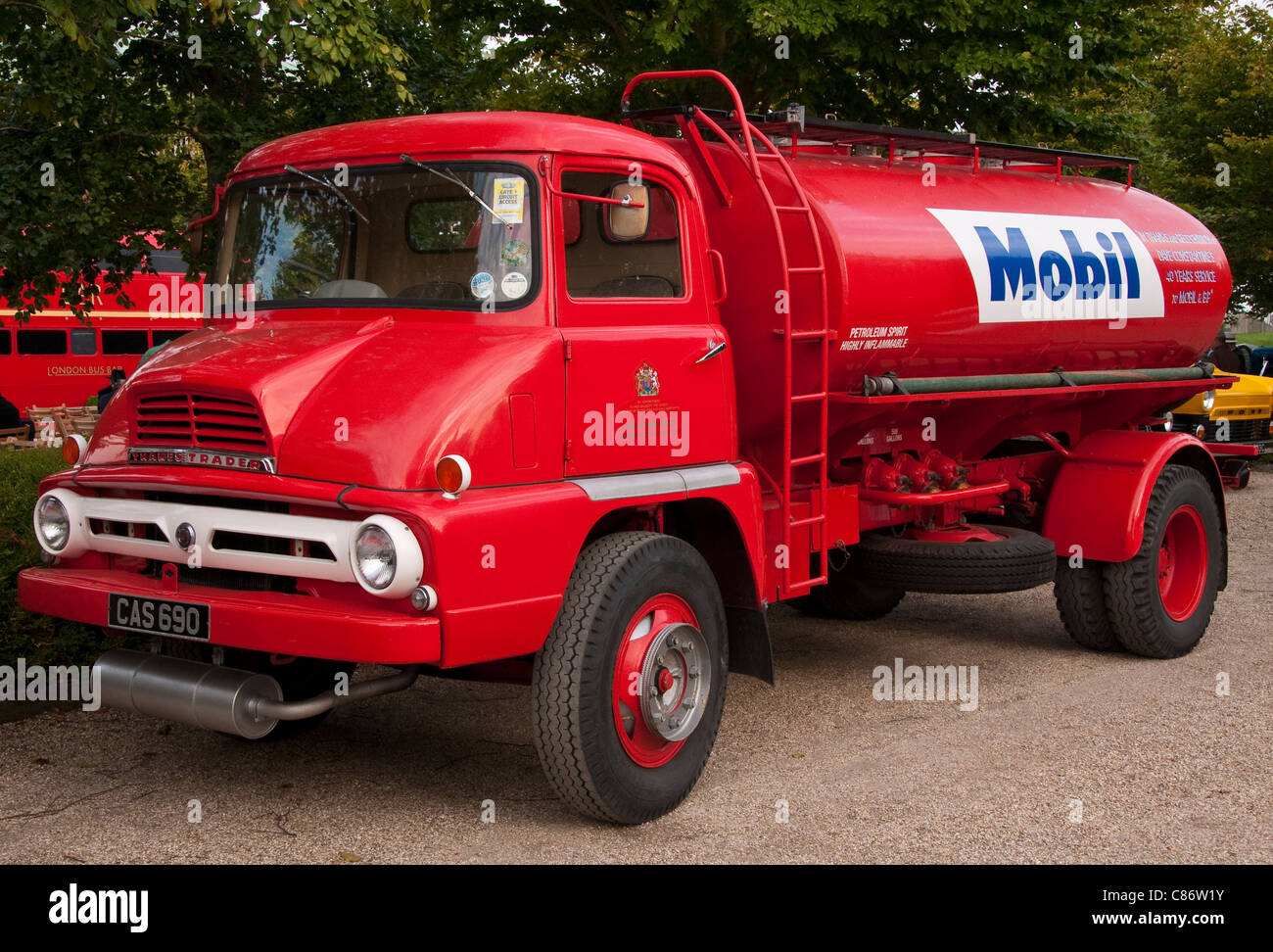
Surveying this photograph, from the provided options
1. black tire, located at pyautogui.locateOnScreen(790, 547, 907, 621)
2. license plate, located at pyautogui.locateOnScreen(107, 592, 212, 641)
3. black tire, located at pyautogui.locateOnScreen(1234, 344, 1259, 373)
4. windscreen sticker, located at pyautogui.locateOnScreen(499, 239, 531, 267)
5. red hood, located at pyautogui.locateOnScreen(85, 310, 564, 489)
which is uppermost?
windscreen sticker, located at pyautogui.locateOnScreen(499, 239, 531, 267)

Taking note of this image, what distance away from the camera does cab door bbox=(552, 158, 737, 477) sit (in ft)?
17.8

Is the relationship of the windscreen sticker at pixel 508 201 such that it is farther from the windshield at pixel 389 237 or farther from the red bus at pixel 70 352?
the red bus at pixel 70 352

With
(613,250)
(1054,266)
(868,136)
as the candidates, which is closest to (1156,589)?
(1054,266)

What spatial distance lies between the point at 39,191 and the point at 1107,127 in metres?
9.39

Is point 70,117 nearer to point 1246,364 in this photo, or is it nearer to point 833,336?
point 833,336

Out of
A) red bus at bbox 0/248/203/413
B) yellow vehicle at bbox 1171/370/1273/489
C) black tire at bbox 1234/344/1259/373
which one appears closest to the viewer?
yellow vehicle at bbox 1171/370/1273/489

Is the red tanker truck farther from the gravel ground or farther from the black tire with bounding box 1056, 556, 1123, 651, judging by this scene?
the black tire with bounding box 1056, 556, 1123, 651

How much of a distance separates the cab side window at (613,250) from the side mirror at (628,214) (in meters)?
0.02

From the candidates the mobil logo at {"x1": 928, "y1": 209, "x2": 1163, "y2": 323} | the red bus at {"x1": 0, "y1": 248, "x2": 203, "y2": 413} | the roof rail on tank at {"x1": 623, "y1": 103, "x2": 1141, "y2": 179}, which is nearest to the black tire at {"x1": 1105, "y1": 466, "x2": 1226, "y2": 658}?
the mobil logo at {"x1": 928, "y1": 209, "x2": 1163, "y2": 323}

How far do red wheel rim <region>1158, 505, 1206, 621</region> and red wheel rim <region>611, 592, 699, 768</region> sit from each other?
14.6ft

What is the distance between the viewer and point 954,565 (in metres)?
7.32

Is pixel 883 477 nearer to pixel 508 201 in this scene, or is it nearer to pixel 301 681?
pixel 508 201

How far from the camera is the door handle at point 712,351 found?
5.98m

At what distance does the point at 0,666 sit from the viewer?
6.89m
